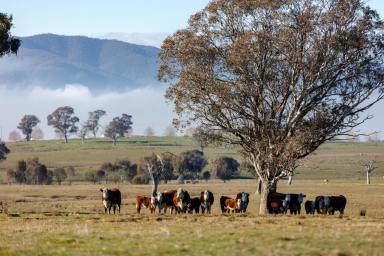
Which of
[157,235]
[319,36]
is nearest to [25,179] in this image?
[319,36]

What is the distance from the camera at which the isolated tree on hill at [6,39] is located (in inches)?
1930

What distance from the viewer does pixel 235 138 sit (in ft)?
154

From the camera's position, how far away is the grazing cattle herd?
45.8 m

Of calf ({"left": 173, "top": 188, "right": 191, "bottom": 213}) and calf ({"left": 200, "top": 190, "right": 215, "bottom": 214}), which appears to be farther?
calf ({"left": 200, "top": 190, "right": 215, "bottom": 214})

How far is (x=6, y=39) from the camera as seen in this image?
164ft

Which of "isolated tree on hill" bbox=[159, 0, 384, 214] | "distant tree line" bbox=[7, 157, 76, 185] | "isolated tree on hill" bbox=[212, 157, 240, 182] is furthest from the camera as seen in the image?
"isolated tree on hill" bbox=[212, 157, 240, 182]

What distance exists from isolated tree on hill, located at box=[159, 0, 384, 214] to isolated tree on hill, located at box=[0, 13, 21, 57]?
11780mm

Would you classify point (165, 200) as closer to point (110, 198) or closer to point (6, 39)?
point (110, 198)

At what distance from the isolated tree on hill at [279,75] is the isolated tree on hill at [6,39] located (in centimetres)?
1178

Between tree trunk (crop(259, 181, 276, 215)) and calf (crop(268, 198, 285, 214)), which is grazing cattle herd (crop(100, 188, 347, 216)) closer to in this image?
calf (crop(268, 198, 285, 214))

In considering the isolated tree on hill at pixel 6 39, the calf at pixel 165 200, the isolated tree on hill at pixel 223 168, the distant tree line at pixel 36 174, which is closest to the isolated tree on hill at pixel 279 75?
the calf at pixel 165 200

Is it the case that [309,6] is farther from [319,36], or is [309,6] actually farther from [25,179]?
[25,179]

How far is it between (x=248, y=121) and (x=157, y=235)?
2133cm

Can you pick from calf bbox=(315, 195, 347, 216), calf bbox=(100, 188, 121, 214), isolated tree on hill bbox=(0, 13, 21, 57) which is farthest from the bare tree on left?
calf bbox=(315, 195, 347, 216)
